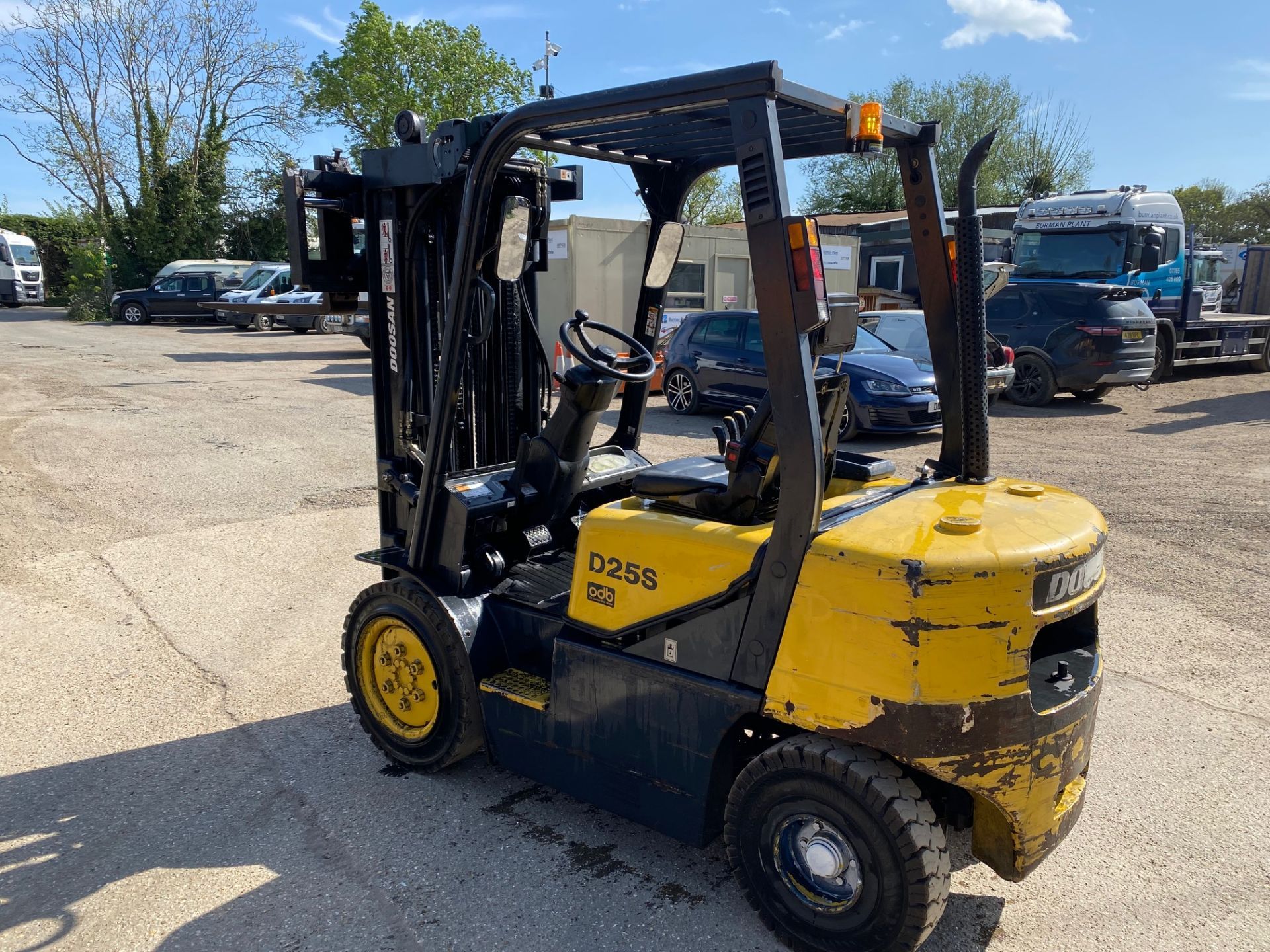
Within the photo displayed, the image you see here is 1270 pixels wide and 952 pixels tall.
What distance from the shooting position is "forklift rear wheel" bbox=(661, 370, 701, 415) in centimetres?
1358

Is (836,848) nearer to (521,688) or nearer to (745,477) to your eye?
(745,477)

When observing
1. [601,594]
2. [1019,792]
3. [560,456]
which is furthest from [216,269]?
[1019,792]

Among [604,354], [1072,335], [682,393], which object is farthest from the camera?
[1072,335]

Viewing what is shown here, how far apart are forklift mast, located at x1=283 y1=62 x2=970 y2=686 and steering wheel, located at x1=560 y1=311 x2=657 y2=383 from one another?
36cm

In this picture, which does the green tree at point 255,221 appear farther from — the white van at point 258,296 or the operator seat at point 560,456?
the operator seat at point 560,456

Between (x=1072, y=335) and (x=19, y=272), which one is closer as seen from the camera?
(x=1072, y=335)

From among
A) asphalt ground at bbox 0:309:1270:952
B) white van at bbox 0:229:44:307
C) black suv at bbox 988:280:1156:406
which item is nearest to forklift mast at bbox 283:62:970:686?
asphalt ground at bbox 0:309:1270:952

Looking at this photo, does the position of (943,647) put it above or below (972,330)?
below

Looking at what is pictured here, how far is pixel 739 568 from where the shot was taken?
2.82 meters

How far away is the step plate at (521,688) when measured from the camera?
3.43 meters

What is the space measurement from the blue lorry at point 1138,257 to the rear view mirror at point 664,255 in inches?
533

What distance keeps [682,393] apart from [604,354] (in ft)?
32.0

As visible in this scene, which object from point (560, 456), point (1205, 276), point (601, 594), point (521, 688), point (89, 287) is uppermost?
point (1205, 276)

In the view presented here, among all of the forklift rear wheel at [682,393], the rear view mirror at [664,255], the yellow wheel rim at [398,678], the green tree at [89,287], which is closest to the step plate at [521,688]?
the yellow wheel rim at [398,678]
